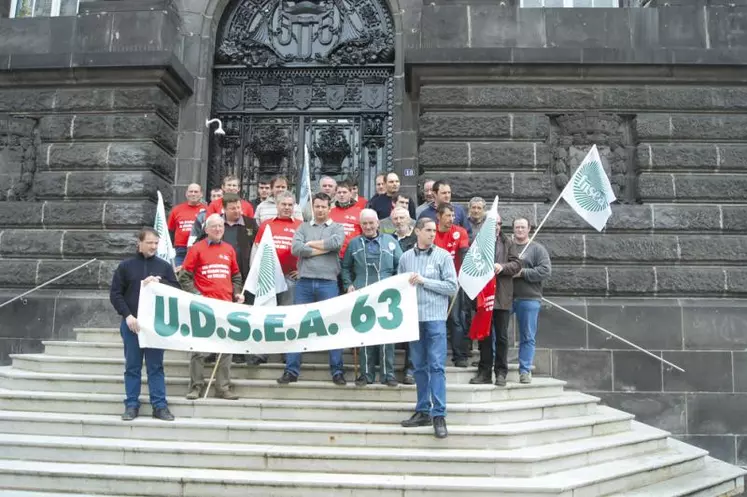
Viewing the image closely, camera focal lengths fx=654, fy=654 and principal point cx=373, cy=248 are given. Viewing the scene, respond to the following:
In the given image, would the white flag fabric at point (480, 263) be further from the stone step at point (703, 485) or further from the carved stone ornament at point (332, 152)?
the carved stone ornament at point (332, 152)

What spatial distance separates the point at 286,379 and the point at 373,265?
5.38 feet

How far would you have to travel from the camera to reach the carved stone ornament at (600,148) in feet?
34.7

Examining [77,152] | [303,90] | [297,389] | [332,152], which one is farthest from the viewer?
[303,90]

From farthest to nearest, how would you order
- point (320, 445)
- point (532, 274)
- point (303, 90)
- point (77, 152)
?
point (303, 90)
point (77, 152)
point (532, 274)
point (320, 445)

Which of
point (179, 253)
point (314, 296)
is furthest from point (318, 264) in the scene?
point (179, 253)

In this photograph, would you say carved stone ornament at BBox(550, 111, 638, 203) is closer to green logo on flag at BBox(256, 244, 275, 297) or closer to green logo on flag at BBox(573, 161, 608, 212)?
green logo on flag at BBox(573, 161, 608, 212)

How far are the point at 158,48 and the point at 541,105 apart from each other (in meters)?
6.62

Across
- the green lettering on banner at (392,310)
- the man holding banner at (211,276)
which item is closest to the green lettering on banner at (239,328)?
the man holding banner at (211,276)

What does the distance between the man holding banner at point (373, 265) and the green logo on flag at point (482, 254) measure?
2.67ft

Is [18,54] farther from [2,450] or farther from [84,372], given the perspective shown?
[2,450]

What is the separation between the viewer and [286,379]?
7473 mm

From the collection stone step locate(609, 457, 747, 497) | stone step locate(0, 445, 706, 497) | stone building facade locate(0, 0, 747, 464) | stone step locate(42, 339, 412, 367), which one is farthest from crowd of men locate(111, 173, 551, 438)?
stone building facade locate(0, 0, 747, 464)

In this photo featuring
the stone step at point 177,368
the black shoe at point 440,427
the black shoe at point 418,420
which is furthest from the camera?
the stone step at point 177,368

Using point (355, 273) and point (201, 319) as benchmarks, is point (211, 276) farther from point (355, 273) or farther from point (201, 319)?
point (355, 273)
